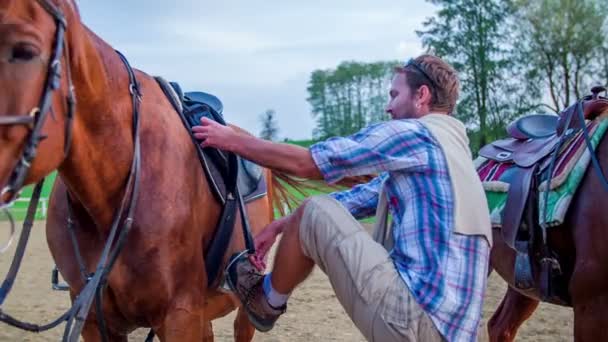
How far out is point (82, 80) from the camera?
7.32 ft

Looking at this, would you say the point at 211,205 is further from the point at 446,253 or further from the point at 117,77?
the point at 446,253

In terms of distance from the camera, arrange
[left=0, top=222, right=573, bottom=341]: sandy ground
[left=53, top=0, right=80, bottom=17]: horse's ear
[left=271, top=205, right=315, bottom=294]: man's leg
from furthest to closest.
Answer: [left=0, top=222, right=573, bottom=341]: sandy ground
[left=271, top=205, right=315, bottom=294]: man's leg
[left=53, top=0, right=80, bottom=17]: horse's ear

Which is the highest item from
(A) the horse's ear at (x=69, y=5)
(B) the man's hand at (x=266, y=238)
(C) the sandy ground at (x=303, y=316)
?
(A) the horse's ear at (x=69, y=5)

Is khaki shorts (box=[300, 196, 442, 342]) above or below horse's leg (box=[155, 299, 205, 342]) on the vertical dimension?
above

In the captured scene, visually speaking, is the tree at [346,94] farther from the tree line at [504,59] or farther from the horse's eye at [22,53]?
the horse's eye at [22,53]

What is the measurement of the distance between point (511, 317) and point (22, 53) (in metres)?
3.74

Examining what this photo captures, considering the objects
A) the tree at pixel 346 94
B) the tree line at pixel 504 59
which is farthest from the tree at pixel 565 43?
the tree at pixel 346 94

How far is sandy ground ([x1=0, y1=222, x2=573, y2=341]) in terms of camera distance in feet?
17.9

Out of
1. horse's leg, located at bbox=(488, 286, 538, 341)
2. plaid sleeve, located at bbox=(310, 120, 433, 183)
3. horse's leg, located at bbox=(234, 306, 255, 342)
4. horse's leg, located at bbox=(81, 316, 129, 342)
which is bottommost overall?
horse's leg, located at bbox=(488, 286, 538, 341)

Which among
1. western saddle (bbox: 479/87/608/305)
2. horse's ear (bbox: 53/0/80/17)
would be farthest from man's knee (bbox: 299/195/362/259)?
western saddle (bbox: 479/87/608/305)

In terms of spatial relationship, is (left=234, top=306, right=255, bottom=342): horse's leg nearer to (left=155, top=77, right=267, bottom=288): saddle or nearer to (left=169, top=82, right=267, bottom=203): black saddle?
(left=169, top=82, right=267, bottom=203): black saddle

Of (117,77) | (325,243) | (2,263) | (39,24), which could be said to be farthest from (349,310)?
(2,263)

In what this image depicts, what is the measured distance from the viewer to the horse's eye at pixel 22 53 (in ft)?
6.21

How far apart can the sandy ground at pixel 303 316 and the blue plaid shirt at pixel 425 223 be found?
3121 mm
